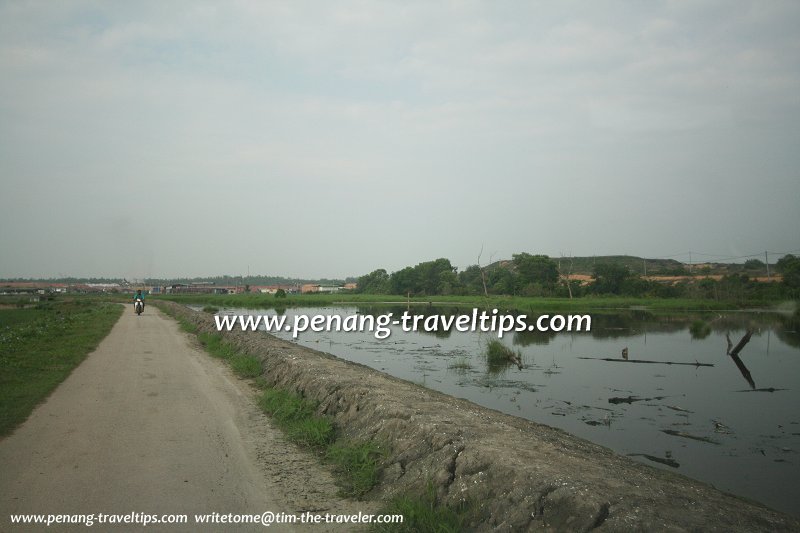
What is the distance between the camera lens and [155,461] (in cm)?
618

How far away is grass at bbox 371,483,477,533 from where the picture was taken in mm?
4574

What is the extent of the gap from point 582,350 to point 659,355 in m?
3.02

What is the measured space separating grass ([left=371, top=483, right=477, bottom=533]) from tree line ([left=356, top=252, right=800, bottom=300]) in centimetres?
2500

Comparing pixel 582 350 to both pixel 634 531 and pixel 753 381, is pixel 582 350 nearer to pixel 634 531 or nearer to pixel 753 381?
pixel 753 381

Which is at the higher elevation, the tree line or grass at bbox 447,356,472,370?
the tree line

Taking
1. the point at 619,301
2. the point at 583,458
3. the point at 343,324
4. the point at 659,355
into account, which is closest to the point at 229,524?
the point at 583,458

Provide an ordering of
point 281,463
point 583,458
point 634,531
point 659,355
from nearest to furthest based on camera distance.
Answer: point 634,531 → point 583,458 → point 281,463 → point 659,355

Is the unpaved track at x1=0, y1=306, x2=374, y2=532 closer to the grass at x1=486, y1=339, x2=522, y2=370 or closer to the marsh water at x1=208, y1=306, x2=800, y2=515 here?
the marsh water at x1=208, y1=306, x2=800, y2=515

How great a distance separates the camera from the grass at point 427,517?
4.57 metres

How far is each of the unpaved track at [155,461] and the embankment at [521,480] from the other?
0.89 meters

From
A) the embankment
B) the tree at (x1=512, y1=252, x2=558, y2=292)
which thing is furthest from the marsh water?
the tree at (x1=512, y1=252, x2=558, y2=292)

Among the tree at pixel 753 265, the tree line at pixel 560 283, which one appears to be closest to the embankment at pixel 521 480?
the tree line at pixel 560 283

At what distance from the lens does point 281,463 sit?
255 inches

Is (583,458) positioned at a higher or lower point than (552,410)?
higher
